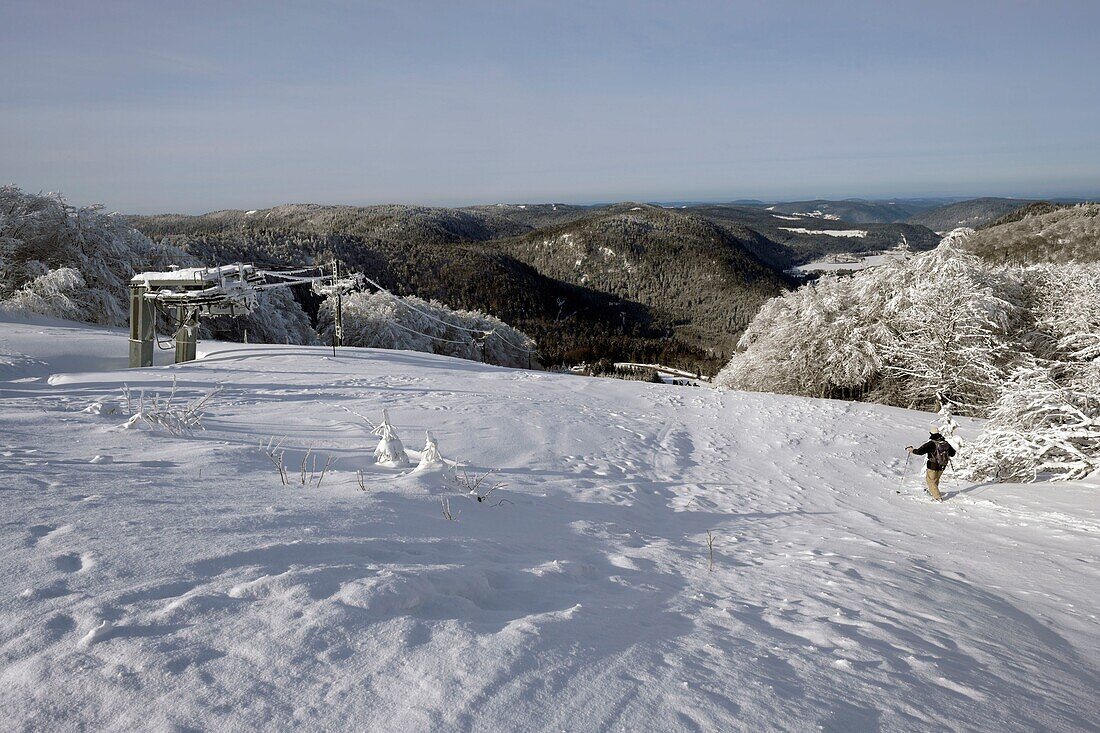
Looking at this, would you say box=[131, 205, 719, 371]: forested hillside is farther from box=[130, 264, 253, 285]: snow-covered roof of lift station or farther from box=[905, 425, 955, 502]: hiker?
box=[905, 425, 955, 502]: hiker

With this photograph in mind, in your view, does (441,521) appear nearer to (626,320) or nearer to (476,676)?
(476,676)

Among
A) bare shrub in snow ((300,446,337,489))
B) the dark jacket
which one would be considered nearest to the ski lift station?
bare shrub in snow ((300,446,337,489))

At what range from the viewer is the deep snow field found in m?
2.49

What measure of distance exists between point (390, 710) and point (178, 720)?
744mm

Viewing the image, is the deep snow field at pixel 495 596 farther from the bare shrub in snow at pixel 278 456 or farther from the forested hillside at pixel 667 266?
the forested hillside at pixel 667 266

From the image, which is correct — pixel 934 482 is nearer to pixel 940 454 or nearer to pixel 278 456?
pixel 940 454

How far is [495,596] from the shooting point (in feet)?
12.3

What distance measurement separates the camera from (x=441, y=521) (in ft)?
17.0

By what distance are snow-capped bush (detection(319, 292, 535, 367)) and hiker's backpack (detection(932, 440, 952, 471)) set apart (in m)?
28.4

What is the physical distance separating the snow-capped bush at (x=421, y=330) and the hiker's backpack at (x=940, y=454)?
28444 mm

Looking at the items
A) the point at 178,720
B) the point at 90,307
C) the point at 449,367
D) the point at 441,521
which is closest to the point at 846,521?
the point at 441,521

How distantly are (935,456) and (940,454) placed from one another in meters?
0.08

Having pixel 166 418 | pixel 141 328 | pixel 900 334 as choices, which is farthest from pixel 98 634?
pixel 900 334

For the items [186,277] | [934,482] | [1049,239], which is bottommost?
[934,482]
